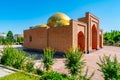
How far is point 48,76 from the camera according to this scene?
6.65 m

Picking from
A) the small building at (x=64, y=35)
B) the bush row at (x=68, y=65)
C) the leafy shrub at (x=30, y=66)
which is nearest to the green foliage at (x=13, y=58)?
the bush row at (x=68, y=65)

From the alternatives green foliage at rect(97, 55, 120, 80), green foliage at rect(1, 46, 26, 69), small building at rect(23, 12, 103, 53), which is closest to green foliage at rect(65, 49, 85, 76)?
green foliage at rect(97, 55, 120, 80)

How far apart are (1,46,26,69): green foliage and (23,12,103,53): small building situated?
8769mm

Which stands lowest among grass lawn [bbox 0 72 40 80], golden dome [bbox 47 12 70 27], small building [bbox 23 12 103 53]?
grass lawn [bbox 0 72 40 80]

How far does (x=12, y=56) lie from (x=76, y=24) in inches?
415

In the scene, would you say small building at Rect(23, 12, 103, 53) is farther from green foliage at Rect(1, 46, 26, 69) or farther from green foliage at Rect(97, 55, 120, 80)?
green foliage at Rect(97, 55, 120, 80)

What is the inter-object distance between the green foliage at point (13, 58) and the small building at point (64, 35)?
28.8 feet

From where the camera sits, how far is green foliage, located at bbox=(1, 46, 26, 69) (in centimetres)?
1127

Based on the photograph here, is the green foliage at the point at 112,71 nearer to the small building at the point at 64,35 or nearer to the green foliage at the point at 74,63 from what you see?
the green foliage at the point at 74,63

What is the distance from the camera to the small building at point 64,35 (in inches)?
787

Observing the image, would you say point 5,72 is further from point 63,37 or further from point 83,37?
point 83,37

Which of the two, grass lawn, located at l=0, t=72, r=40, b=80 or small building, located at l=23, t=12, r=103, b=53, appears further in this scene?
small building, located at l=23, t=12, r=103, b=53

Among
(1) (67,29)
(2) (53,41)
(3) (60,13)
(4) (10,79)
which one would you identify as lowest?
(4) (10,79)

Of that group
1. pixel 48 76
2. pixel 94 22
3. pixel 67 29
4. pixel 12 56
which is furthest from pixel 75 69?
pixel 94 22
